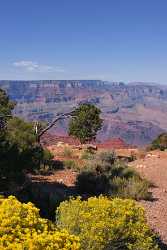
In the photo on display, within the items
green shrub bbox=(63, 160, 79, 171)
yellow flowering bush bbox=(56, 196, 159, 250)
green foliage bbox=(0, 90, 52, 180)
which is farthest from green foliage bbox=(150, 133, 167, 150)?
yellow flowering bush bbox=(56, 196, 159, 250)

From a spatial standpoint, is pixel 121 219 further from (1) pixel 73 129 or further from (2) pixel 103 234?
(1) pixel 73 129

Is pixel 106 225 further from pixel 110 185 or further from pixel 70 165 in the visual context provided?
pixel 70 165

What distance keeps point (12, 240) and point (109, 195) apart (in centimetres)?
1123

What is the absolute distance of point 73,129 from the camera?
55.0 m

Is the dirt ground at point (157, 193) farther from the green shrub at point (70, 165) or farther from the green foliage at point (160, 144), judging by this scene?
the green foliage at point (160, 144)

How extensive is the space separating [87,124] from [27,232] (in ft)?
149

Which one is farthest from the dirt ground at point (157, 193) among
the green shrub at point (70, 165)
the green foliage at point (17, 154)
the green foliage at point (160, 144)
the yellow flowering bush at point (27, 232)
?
the green foliage at point (160, 144)

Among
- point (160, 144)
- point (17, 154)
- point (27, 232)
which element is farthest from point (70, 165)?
point (160, 144)

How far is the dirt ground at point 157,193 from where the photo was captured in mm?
16261

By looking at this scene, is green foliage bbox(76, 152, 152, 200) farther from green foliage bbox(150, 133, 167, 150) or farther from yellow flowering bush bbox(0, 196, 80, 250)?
green foliage bbox(150, 133, 167, 150)

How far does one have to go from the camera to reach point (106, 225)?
1055cm

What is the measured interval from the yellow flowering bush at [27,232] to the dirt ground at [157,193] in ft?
22.8

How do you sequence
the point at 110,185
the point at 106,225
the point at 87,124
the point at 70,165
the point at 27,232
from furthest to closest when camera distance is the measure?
the point at 87,124 < the point at 70,165 < the point at 110,185 < the point at 106,225 < the point at 27,232

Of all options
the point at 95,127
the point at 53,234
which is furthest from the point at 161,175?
the point at 95,127
